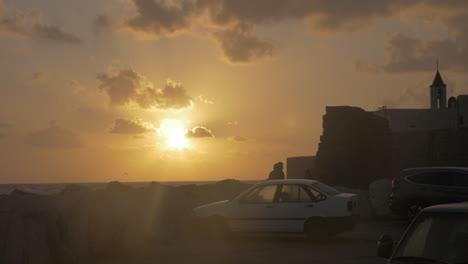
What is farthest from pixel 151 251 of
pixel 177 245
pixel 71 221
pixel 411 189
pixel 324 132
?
pixel 324 132

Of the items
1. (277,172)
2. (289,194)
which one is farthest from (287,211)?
(277,172)

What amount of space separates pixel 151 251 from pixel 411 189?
8.53m

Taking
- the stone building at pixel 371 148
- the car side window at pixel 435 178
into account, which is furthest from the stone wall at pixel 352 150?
the car side window at pixel 435 178

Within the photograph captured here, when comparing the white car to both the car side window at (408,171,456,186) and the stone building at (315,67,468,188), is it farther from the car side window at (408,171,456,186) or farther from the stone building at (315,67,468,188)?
the stone building at (315,67,468,188)

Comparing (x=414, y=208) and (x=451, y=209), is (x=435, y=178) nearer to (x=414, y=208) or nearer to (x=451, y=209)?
(x=414, y=208)

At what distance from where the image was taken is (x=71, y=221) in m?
12.7

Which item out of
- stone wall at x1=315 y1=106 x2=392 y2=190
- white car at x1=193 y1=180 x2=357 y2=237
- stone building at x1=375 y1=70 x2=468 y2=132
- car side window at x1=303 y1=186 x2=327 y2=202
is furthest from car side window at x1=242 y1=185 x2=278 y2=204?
stone building at x1=375 y1=70 x2=468 y2=132

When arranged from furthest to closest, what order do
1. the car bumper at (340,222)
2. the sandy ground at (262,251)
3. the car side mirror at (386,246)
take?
the car bumper at (340,222) < the sandy ground at (262,251) < the car side mirror at (386,246)

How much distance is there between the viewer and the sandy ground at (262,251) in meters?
12.5

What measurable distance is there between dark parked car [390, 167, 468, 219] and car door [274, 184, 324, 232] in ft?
16.0

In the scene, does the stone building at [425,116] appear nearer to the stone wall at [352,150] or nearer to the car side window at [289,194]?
the stone wall at [352,150]

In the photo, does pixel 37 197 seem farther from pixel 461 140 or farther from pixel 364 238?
pixel 461 140

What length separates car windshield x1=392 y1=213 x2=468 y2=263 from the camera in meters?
5.64

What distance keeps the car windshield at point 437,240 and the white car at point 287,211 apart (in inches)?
363
